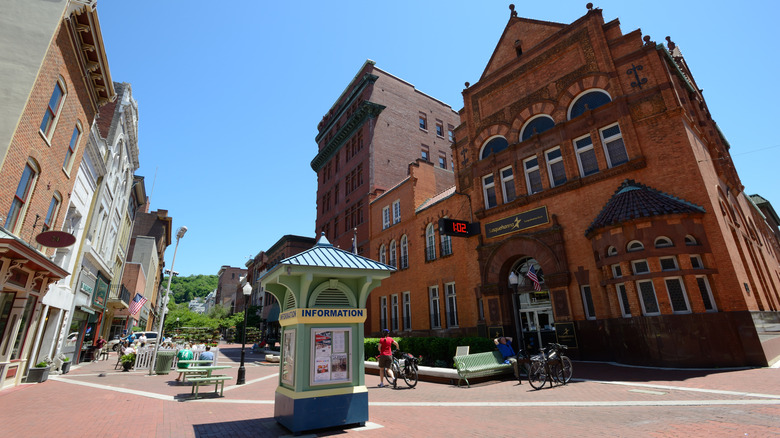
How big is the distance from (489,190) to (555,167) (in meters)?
3.87

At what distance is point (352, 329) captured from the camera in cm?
762

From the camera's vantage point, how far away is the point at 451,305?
72.8ft

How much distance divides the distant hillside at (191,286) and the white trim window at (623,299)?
493ft

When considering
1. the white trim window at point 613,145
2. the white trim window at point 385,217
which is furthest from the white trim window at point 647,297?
the white trim window at point 385,217

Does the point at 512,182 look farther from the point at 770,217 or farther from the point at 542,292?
the point at 770,217

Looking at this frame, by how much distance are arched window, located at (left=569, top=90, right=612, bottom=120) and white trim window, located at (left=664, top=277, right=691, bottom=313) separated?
8251 mm

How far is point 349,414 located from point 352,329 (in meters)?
1.59

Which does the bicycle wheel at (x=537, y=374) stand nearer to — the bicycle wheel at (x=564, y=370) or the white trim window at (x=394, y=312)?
the bicycle wheel at (x=564, y=370)

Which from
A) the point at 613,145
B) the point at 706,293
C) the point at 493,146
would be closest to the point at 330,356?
the point at 706,293

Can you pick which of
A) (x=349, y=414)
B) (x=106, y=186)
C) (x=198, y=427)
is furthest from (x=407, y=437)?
(x=106, y=186)

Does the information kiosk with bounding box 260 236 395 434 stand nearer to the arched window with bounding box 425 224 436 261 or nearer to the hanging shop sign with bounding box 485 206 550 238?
the hanging shop sign with bounding box 485 206 550 238

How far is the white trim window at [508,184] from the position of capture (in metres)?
19.4

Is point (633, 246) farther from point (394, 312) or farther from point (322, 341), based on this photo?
point (394, 312)

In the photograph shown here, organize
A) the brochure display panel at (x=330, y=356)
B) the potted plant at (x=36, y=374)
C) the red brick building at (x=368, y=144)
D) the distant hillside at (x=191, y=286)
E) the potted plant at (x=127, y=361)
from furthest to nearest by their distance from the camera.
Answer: the distant hillside at (x=191, y=286) < the red brick building at (x=368, y=144) < the potted plant at (x=127, y=361) < the potted plant at (x=36, y=374) < the brochure display panel at (x=330, y=356)
